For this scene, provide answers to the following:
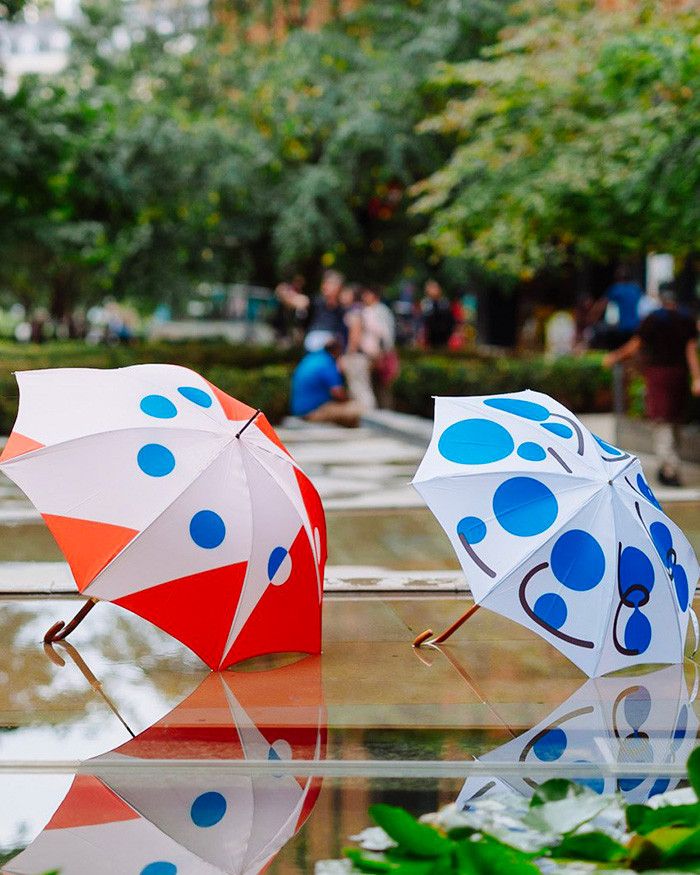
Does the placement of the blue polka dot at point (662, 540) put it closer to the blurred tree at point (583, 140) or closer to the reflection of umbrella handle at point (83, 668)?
the reflection of umbrella handle at point (83, 668)

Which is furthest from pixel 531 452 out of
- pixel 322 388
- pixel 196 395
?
pixel 322 388

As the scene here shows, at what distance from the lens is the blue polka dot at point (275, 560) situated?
19.7 ft

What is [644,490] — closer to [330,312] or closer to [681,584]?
[681,584]

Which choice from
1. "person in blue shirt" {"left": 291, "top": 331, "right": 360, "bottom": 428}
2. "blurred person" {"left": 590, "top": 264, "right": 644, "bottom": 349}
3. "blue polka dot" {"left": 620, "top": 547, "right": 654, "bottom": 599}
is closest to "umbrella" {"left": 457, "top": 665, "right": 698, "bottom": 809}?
"blue polka dot" {"left": 620, "top": 547, "right": 654, "bottom": 599}

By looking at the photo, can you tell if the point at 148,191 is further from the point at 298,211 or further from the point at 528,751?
the point at 528,751

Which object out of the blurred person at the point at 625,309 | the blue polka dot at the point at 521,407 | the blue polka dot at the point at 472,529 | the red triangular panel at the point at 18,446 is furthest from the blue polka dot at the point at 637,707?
the blurred person at the point at 625,309

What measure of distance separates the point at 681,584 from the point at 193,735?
7.73 feet

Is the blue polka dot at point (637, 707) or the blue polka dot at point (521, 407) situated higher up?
the blue polka dot at point (521, 407)

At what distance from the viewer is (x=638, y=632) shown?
5977mm

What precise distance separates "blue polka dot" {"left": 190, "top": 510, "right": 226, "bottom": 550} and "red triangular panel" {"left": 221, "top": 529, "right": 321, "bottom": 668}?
0.34 m

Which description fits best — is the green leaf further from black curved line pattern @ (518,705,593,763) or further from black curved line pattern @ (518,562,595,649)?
black curved line pattern @ (518,562,595,649)

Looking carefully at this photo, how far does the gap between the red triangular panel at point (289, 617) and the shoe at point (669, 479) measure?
7.14 m

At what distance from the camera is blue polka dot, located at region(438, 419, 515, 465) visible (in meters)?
6.11

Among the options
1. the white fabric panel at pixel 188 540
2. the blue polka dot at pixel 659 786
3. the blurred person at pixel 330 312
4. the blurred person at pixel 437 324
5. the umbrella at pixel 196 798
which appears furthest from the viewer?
the blurred person at pixel 437 324
